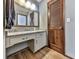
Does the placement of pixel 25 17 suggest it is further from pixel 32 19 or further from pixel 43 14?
pixel 43 14

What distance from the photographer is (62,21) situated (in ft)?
11.5

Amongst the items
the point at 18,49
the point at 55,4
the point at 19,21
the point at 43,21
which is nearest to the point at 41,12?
the point at 43,21

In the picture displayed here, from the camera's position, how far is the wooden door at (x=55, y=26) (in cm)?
366

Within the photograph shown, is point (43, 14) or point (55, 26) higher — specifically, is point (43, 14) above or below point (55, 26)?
above

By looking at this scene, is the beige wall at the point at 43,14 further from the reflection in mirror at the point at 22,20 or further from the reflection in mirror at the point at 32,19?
the reflection in mirror at the point at 22,20

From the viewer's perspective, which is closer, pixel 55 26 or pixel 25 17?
pixel 25 17

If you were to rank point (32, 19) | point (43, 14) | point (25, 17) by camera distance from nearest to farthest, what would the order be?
point (25, 17), point (32, 19), point (43, 14)

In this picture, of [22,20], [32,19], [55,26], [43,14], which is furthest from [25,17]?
[43,14]

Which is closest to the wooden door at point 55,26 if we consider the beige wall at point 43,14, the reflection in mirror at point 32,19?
the beige wall at point 43,14

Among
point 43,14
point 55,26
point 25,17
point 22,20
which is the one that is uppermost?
point 43,14

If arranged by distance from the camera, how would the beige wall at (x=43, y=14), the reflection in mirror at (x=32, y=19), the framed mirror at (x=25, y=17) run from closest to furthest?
the framed mirror at (x=25, y=17)
the reflection in mirror at (x=32, y=19)
the beige wall at (x=43, y=14)

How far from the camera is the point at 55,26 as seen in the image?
4195 millimetres

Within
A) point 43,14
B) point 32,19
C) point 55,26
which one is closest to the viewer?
point 55,26
